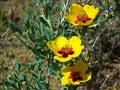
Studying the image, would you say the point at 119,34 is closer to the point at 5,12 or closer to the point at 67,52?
the point at 5,12

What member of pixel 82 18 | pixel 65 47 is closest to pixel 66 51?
pixel 65 47

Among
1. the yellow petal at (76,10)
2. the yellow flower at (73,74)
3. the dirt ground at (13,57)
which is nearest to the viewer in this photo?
the yellow flower at (73,74)

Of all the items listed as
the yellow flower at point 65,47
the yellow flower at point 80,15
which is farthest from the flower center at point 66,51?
the yellow flower at point 80,15

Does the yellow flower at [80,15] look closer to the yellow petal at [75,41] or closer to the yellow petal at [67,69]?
the yellow petal at [75,41]

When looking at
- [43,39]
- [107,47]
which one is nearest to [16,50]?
[107,47]

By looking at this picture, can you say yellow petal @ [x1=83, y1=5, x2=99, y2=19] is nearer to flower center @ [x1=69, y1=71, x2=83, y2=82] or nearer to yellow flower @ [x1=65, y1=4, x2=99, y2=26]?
yellow flower @ [x1=65, y1=4, x2=99, y2=26]

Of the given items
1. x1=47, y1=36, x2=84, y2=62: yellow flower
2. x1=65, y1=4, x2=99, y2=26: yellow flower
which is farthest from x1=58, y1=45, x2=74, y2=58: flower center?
x1=65, y1=4, x2=99, y2=26: yellow flower
